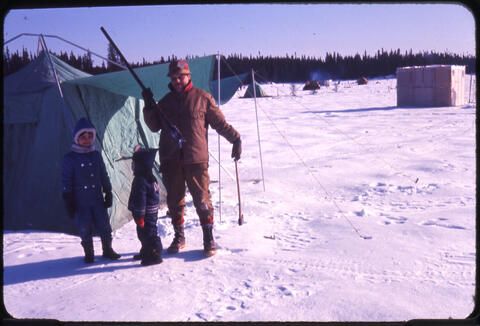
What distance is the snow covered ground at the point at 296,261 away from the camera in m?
2.46

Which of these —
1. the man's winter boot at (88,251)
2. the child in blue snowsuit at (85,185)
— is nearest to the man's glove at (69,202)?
the child in blue snowsuit at (85,185)

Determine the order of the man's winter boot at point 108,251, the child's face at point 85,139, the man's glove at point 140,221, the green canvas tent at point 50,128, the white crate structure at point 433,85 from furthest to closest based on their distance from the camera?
the white crate structure at point 433,85 < the green canvas tent at point 50,128 < the man's winter boot at point 108,251 < the child's face at point 85,139 < the man's glove at point 140,221

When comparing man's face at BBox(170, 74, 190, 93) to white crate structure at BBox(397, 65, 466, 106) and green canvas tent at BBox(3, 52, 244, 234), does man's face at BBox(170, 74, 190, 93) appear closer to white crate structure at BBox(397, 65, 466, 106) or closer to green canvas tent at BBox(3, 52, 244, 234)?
green canvas tent at BBox(3, 52, 244, 234)

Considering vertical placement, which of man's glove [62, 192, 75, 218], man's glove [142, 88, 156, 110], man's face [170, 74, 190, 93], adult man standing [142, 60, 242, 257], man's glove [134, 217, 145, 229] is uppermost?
man's face [170, 74, 190, 93]

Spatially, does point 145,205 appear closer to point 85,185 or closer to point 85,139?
point 85,185

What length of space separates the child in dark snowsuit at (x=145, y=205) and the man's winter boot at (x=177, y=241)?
26cm

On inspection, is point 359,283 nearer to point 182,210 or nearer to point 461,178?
point 182,210

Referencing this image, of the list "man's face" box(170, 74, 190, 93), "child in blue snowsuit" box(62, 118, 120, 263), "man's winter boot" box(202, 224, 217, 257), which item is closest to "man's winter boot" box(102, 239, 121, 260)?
"child in blue snowsuit" box(62, 118, 120, 263)

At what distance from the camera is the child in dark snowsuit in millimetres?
3186

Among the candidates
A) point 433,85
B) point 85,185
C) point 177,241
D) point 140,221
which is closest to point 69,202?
point 85,185

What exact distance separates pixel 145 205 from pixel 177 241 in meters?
0.57

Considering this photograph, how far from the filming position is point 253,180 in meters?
6.19

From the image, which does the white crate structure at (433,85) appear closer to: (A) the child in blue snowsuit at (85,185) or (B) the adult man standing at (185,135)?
(B) the adult man standing at (185,135)

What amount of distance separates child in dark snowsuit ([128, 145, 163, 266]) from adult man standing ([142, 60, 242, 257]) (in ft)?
0.69
